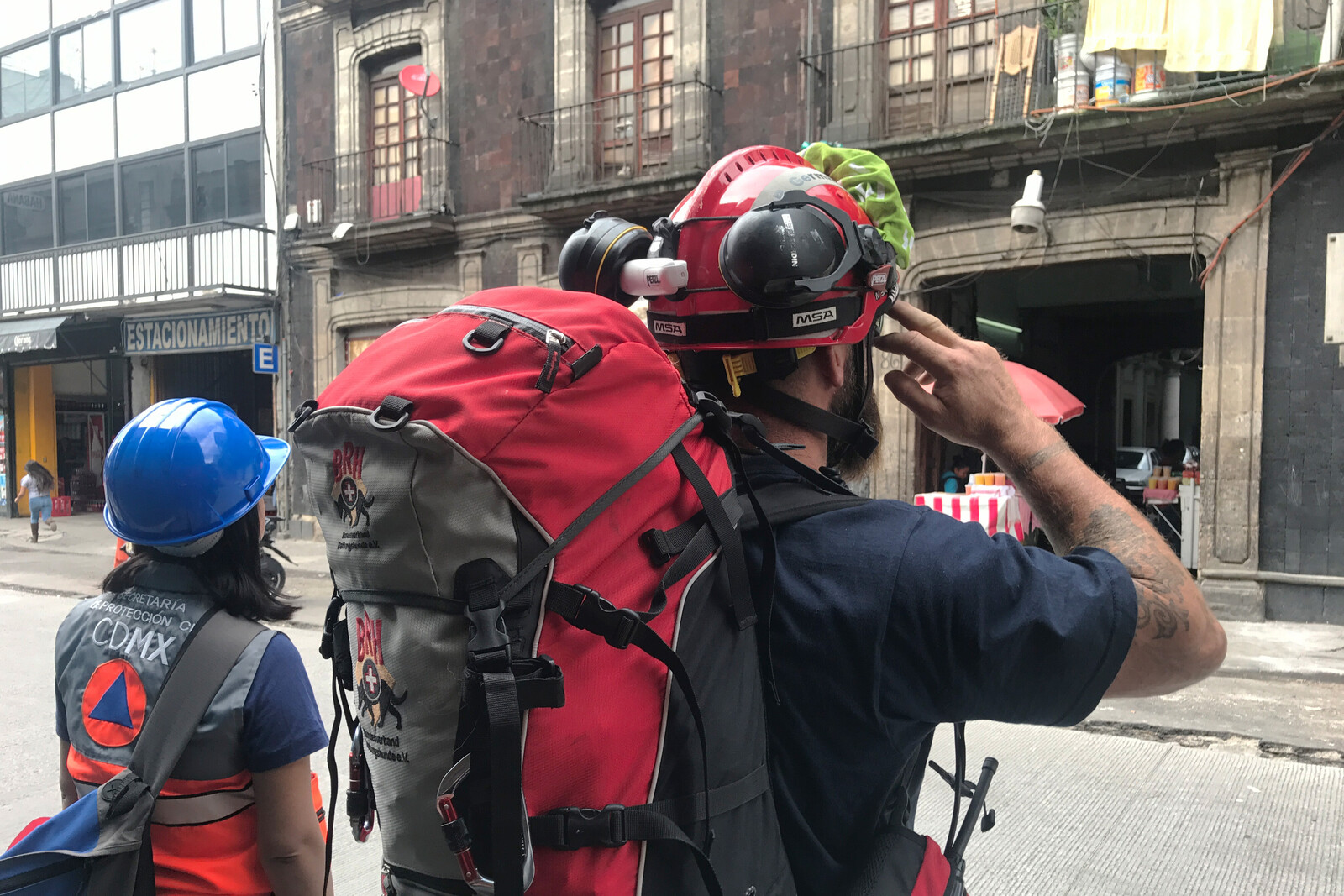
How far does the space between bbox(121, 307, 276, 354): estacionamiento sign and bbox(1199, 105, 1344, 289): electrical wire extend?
13.7 m

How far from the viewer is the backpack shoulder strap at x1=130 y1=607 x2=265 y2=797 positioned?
1.73m

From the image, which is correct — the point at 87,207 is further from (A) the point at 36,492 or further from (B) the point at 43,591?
(B) the point at 43,591

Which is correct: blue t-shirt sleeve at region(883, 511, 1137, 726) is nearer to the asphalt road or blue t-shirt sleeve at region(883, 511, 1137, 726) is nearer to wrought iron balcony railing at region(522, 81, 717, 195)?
the asphalt road

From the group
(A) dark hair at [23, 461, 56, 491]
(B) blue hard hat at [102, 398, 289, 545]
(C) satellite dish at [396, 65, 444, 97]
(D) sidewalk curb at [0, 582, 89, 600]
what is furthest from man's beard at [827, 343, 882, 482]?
(A) dark hair at [23, 461, 56, 491]

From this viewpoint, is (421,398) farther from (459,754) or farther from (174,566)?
(174,566)

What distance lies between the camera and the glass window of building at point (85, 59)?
17.8m

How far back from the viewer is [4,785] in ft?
16.1

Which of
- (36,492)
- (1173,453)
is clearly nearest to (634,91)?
(1173,453)

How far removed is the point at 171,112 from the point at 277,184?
298cm

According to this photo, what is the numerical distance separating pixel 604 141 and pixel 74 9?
12.6 metres

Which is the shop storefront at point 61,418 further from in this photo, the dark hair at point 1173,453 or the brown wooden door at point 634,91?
the dark hair at point 1173,453

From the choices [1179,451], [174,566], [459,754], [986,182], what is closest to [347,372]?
[459,754]

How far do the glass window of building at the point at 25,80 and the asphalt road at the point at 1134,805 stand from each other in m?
17.5

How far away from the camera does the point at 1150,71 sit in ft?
29.1
